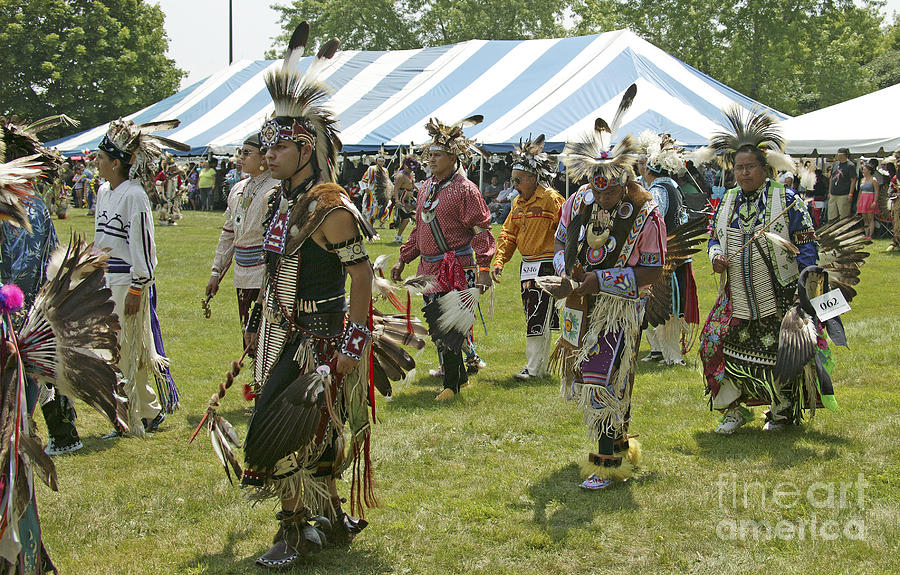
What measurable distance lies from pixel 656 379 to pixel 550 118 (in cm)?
1376

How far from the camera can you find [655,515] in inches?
161

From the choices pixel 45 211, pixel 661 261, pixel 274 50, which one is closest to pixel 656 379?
pixel 661 261

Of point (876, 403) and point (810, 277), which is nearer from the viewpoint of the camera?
point (810, 277)

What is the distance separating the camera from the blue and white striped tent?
19328mm

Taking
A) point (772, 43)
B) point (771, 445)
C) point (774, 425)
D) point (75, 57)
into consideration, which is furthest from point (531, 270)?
point (75, 57)

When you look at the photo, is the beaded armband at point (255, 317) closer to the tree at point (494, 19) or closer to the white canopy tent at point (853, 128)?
the white canopy tent at point (853, 128)

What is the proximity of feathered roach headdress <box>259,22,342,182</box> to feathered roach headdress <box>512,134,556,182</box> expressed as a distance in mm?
3179

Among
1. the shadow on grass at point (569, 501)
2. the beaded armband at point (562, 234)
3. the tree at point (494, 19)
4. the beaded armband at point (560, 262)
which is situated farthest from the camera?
the tree at point (494, 19)

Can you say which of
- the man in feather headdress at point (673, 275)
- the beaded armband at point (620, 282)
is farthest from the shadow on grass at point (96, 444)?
the man in feather headdress at point (673, 275)

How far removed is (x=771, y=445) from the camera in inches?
200

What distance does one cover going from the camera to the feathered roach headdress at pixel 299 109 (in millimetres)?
3514

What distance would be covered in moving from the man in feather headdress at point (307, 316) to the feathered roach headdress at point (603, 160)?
1383 millimetres

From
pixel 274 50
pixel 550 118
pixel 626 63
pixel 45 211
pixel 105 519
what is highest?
pixel 274 50

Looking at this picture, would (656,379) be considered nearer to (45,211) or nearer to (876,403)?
(876,403)
